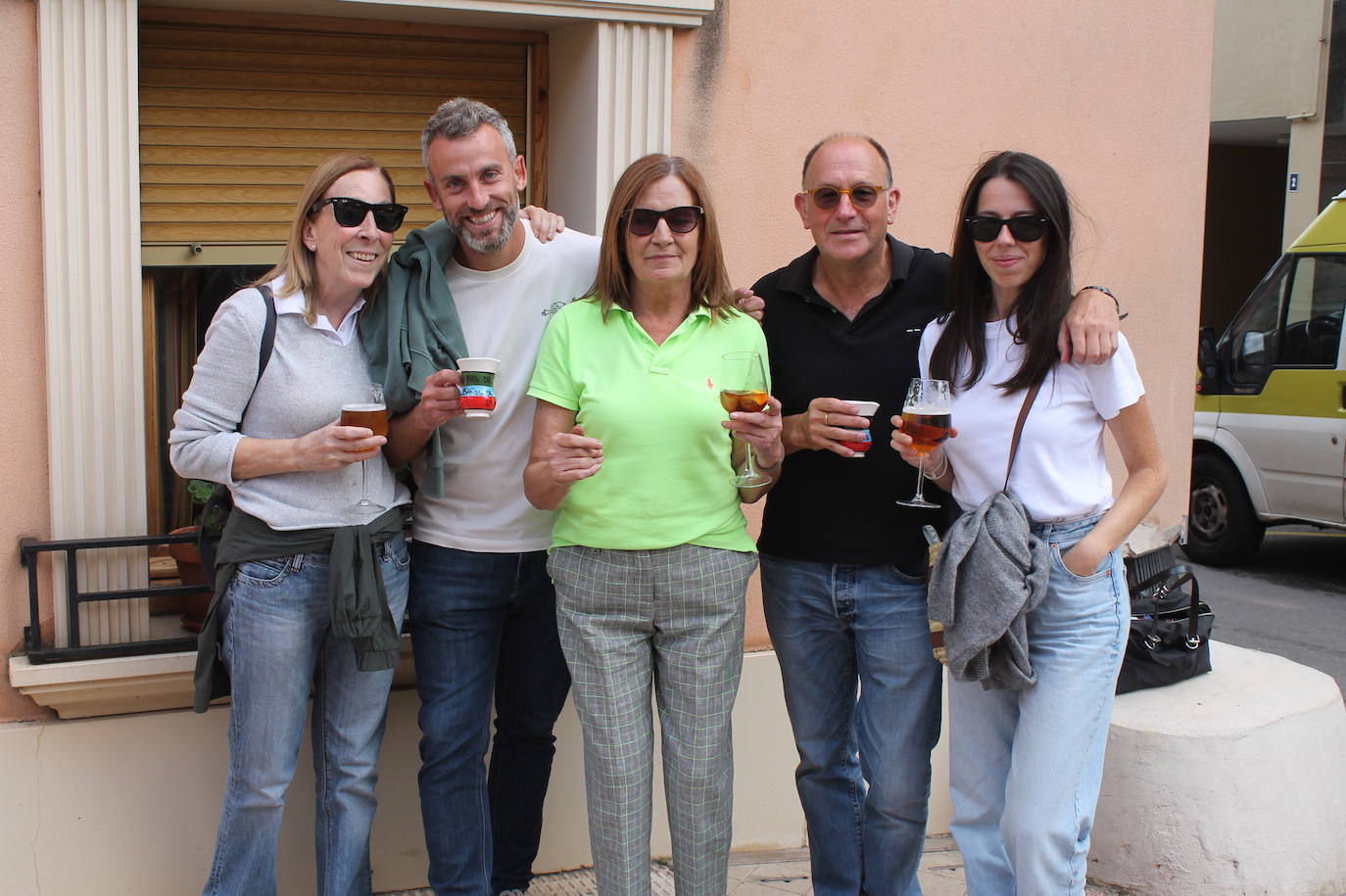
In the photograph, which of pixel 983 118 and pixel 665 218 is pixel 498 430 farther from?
pixel 983 118

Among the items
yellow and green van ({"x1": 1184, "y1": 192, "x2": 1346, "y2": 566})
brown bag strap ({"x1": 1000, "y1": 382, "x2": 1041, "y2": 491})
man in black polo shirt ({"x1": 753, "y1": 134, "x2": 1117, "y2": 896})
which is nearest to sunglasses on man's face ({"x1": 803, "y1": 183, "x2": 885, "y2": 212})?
man in black polo shirt ({"x1": 753, "y1": 134, "x2": 1117, "y2": 896})

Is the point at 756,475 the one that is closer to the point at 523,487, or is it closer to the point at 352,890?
the point at 523,487

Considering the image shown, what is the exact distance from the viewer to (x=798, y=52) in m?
4.10

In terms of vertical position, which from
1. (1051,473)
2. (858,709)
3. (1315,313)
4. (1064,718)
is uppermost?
(1315,313)

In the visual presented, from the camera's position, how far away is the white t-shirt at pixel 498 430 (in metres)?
3.10

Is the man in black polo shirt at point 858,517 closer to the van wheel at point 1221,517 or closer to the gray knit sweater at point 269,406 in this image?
the gray knit sweater at point 269,406

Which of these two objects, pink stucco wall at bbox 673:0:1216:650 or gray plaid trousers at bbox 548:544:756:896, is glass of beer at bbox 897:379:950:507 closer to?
gray plaid trousers at bbox 548:544:756:896

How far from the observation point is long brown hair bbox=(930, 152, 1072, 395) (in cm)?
272

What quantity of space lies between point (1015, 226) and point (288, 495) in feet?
6.11

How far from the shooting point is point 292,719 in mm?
2953

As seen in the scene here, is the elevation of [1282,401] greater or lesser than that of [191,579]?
greater

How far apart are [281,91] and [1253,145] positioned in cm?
1523

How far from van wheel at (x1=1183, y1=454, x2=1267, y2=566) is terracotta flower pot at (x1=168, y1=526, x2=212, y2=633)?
754cm

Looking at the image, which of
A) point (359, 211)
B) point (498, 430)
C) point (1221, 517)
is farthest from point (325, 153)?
point (1221, 517)
